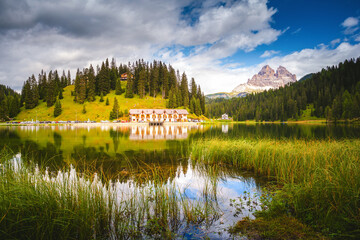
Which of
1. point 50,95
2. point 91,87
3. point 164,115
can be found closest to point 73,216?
point 164,115

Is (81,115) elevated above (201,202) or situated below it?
above

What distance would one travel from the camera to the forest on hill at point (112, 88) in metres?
109

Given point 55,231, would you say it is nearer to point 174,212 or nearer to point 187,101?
point 174,212

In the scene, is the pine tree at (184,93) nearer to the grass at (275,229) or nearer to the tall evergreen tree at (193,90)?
the tall evergreen tree at (193,90)

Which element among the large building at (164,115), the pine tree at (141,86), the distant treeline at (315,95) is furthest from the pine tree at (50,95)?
the distant treeline at (315,95)

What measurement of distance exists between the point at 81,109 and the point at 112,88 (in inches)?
1321

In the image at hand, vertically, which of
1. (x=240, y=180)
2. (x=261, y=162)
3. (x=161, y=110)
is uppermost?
(x=161, y=110)

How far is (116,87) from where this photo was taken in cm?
12419

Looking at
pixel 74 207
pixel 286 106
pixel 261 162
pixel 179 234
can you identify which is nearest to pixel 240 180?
pixel 261 162

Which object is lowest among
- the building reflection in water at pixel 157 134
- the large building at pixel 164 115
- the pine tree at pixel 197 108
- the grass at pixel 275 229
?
the building reflection in water at pixel 157 134

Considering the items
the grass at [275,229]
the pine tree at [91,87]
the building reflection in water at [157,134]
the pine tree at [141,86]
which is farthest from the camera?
the pine tree at [141,86]

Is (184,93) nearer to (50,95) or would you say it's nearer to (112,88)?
(112,88)

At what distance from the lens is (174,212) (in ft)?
19.3

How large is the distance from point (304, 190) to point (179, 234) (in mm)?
3863
